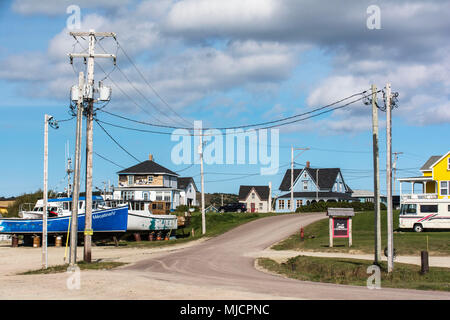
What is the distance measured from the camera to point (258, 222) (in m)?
57.5

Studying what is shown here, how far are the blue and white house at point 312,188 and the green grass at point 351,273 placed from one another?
67.1m

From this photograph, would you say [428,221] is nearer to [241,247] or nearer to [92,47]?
[241,247]

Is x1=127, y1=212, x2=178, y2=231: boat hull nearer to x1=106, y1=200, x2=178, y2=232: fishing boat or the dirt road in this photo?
x1=106, y1=200, x2=178, y2=232: fishing boat

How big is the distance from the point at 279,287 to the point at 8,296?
883 cm

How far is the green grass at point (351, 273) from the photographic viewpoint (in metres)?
22.3

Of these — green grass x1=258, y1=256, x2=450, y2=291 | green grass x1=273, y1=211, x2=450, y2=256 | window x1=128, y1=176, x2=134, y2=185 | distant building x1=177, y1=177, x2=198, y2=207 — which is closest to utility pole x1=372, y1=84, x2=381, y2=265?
green grass x1=258, y1=256, x2=450, y2=291

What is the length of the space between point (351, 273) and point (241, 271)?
502 centimetres

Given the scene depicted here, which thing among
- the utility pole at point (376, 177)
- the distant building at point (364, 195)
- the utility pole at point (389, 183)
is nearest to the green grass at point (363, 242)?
the utility pole at point (376, 177)

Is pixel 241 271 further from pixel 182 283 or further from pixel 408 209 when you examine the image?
pixel 408 209

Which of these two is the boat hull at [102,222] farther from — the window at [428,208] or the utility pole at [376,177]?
the utility pole at [376,177]

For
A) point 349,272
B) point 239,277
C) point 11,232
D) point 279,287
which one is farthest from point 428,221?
point 11,232

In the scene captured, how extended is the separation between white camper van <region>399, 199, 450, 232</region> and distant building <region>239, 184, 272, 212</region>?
2647 inches

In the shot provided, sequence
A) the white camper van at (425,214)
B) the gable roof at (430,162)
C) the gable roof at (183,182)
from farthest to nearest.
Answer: the gable roof at (183,182) < the gable roof at (430,162) < the white camper van at (425,214)

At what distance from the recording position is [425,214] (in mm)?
46781
